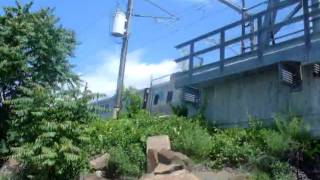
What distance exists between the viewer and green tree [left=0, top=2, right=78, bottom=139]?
22141 mm

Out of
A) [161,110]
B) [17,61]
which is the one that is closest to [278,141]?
[17,61]

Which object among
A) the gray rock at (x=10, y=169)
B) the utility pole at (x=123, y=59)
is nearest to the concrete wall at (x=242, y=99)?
the gray rock at (x=10, y=169)

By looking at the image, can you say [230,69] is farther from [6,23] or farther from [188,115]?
[6,23]

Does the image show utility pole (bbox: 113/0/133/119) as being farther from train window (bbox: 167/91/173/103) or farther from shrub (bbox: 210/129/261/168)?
shrub (bbox: 210/129/261/168)

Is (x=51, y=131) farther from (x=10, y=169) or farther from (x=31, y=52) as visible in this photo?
(x=31, y=52)

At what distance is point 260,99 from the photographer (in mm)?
17969

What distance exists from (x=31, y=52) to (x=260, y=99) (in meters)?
9.52

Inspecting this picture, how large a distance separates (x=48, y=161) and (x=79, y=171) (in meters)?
1.28

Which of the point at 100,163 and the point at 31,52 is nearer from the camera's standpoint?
the point at 100,163

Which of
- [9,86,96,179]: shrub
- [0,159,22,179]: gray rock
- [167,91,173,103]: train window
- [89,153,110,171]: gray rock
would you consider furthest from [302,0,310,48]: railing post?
[167,91,173,103]: train window

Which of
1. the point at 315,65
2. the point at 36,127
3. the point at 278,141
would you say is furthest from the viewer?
the point at 36,127

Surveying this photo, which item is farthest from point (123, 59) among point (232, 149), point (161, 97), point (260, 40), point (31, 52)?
point (232, 149)

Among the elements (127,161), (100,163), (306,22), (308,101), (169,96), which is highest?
(306,22)

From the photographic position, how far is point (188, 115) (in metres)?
21.2
